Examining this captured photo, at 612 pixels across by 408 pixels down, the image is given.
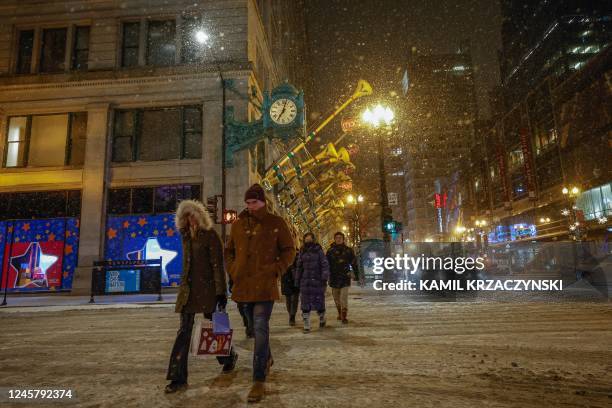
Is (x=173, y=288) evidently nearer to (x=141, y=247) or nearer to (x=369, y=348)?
(x=141, y=247)

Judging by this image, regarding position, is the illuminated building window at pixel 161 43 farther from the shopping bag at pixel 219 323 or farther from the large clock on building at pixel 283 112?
the shopping bag at pixel 219 323

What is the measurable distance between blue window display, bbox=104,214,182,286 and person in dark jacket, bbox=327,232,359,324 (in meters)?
12.1

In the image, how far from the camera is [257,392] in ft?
12.0

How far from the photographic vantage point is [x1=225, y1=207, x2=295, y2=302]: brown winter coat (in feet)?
13.2

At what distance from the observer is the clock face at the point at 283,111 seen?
63.4ft

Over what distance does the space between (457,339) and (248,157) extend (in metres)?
15.7

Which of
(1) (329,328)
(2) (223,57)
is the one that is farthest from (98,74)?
(1) (329,328)

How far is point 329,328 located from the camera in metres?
8.15

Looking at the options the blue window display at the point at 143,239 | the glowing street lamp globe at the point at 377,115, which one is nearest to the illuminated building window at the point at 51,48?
the blue window display at the point at 143,239

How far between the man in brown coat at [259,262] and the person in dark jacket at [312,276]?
408 cm

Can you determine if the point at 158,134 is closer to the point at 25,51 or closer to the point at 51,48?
the point at 51,48

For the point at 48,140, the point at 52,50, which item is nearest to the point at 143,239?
the point at 48,140

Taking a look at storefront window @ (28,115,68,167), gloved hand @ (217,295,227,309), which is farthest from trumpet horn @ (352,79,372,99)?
gloved hand @ (217,295,227,309)

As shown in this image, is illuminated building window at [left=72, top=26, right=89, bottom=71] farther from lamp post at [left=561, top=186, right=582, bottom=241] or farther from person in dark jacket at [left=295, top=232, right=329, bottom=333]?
lamp post at [left=561, top=186, right=582, bottom=241]
